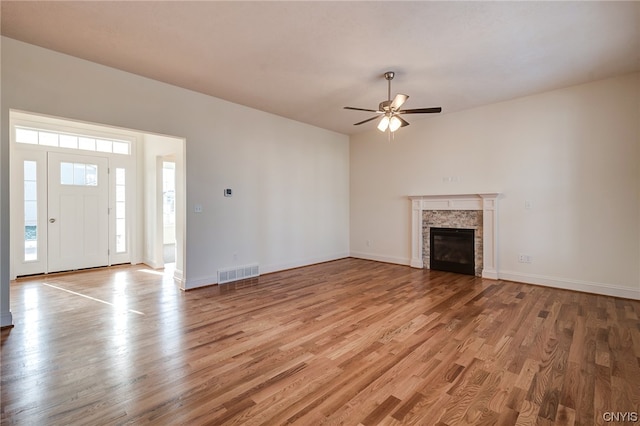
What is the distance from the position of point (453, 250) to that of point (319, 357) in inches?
158

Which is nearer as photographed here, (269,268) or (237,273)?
(237,273)

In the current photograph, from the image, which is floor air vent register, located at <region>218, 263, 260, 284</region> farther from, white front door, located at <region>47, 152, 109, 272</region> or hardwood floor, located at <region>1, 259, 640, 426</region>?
white front door, located at <region>47, 152, 109, 272</region>

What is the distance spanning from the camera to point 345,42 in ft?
9.93

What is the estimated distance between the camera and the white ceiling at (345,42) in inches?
100

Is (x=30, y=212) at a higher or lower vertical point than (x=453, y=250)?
higher


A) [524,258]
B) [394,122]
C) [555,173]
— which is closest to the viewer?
[394,122]

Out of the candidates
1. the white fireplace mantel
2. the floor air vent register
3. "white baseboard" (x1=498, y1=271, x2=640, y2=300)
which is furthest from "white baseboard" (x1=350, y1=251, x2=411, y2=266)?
the floor air vent register

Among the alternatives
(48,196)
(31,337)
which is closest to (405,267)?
(31,337)

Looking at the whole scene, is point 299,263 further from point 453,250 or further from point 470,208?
point 470,208

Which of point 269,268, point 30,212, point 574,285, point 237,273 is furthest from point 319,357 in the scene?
point 30,212

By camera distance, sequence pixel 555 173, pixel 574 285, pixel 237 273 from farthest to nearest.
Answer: pixel 237 273 → pixel 555 173 → pixel 574 285

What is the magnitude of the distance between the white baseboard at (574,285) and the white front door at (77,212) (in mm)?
7645

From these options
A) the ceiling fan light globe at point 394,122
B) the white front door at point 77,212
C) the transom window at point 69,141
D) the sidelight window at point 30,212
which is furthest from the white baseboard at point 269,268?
the transom window at point 69,141

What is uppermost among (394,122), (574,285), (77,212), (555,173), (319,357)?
(394,122)
